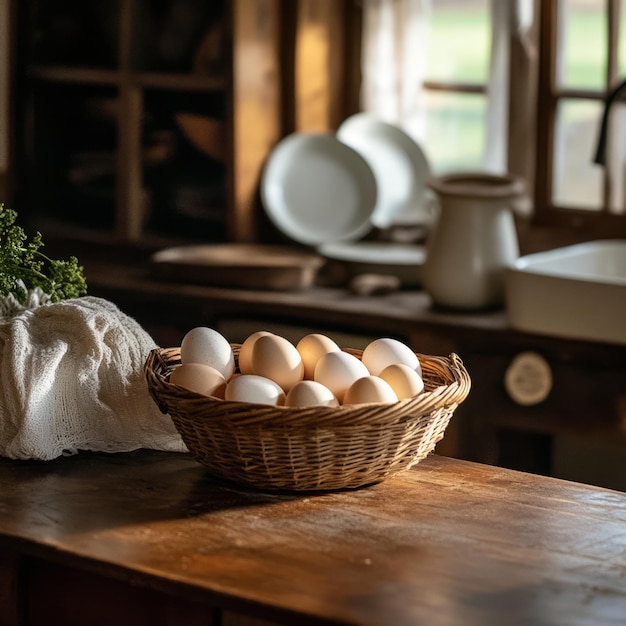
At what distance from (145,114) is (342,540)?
247 centimetres

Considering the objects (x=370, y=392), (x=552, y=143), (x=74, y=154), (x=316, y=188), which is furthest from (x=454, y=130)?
(x=370, y=392)

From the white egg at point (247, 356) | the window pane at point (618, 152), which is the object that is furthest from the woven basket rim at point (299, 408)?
the window pane at point (618, 152)

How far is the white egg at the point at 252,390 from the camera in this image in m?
1.45

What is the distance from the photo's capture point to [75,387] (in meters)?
1.64

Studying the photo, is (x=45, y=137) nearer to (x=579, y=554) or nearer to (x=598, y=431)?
(x=598, y=431)

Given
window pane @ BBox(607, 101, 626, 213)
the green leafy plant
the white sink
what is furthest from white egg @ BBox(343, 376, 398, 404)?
window pane @ BBox(607, 101, 626, 213)

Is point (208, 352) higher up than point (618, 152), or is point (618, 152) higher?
point (618, 152)

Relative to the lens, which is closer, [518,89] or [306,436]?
[306,436]

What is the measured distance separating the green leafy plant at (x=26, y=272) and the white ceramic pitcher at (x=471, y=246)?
1.22 metres

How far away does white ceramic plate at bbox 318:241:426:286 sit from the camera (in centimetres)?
316

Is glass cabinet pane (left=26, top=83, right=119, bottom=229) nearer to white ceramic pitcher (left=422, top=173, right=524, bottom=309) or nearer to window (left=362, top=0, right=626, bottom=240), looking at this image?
window (left=362, top=0, right=626, bottom=240)

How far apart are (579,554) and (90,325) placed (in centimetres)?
75

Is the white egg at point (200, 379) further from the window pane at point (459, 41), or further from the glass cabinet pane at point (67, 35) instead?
the glass cabinet pane at point (67, 35)

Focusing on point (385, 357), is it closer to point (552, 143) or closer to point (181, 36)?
point (552, 143)
